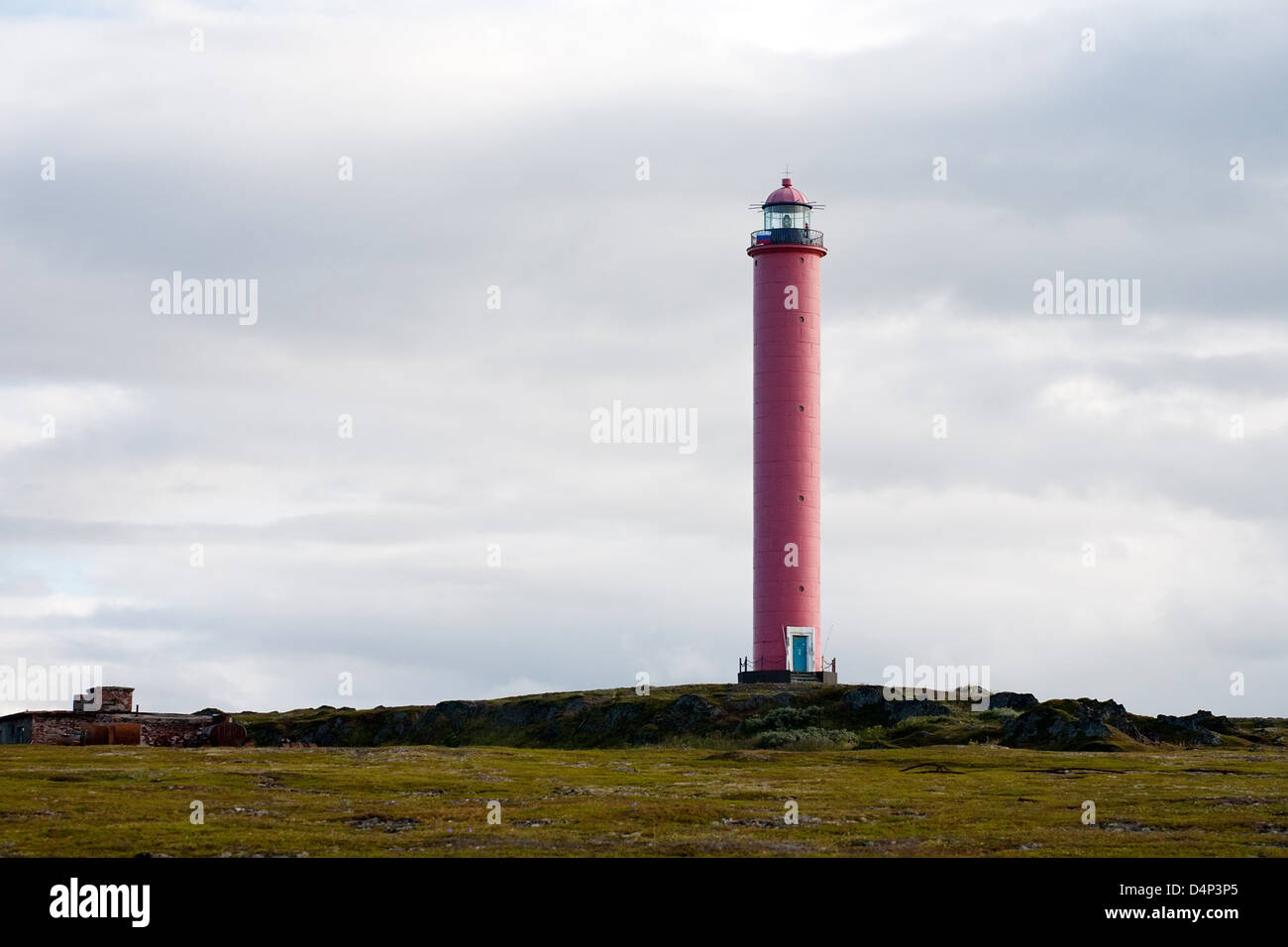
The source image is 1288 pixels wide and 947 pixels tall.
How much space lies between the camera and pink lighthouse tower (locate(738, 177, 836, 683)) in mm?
103812

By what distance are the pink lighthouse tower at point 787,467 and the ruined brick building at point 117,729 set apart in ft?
112

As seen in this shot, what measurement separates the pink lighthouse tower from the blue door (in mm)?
63

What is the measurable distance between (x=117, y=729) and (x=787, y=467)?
43368mm

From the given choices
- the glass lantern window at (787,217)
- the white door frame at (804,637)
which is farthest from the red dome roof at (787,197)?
the white door frame at (804,637)

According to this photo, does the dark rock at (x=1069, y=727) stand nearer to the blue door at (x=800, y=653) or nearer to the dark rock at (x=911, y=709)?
the dark rock at (x=911, y=709)

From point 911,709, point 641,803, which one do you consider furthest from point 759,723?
point 641,803

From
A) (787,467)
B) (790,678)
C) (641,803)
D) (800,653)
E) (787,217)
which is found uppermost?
(787,217)

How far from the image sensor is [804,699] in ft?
324

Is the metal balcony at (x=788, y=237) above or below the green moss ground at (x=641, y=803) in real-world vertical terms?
above

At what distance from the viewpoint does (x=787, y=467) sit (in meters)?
104

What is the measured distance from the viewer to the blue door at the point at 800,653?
343ft

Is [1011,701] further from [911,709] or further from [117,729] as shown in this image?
[117,729]

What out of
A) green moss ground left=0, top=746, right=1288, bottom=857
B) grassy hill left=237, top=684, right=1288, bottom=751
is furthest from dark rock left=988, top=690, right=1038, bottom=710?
green moss ground left=0, top=746, right=1288, bottom=857
